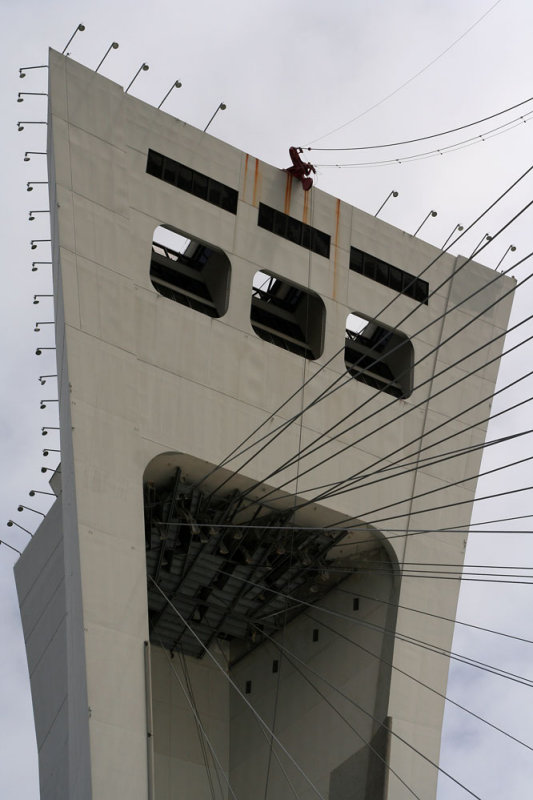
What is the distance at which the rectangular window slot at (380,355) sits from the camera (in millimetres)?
28297

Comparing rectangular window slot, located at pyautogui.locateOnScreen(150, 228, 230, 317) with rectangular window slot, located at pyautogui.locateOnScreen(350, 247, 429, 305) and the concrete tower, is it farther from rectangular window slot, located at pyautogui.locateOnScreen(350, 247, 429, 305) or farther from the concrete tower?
rectangular window slot, located at pyautogui.locateOnScreen(350, 247, 429, 305)

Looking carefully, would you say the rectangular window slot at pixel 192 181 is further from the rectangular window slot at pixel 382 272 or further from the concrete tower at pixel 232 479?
the rectangular window slot at pixel 382 272

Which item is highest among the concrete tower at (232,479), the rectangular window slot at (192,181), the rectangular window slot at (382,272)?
the rectangular window slot at (382,272)

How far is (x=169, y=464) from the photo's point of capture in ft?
78.3

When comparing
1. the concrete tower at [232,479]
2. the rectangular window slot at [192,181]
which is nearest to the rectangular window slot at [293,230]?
the concrete tower at [232,479]

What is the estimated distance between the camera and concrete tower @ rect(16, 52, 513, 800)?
22.5 meters

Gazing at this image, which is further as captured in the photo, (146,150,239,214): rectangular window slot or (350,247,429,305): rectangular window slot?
(350,247,429,305): rectangular window slot

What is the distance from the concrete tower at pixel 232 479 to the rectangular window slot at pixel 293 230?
48 mm

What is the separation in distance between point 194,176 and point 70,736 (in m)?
11.0

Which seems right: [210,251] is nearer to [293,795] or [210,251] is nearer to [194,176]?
[194,176]

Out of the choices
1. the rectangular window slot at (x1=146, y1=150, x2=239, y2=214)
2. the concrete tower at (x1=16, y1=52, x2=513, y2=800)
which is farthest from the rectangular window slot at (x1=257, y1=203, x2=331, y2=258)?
the rectangular window slot at (x1=146, y1=150, x2=239, y2=214)

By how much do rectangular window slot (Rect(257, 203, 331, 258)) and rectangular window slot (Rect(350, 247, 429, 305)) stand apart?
2.69 feet

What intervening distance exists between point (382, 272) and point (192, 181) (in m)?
4.86

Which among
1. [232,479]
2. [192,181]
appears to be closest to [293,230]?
[192,181]
